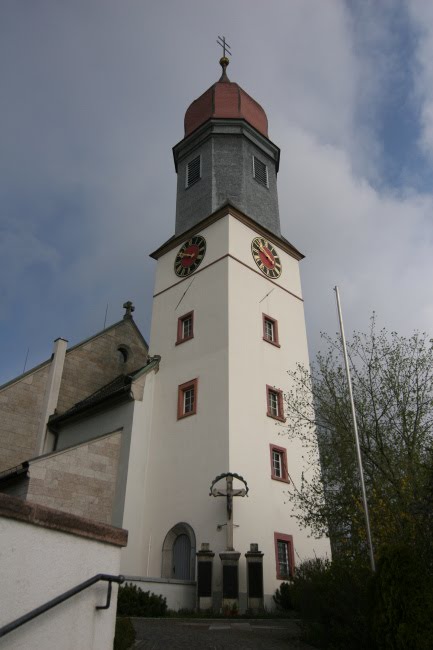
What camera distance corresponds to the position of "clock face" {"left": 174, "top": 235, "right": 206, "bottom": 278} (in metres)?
25.9

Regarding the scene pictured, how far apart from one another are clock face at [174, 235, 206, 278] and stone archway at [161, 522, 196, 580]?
11.6 meters

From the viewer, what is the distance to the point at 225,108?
3095cm

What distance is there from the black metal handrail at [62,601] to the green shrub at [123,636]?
2995 millimetres

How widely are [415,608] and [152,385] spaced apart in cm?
1671

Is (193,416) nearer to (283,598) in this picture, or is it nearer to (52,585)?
(283,598)

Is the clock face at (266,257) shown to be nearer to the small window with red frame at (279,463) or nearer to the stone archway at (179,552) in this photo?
the small window with red frame at (279,463)

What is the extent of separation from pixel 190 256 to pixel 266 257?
11.6ft

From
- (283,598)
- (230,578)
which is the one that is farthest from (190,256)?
(283,598)

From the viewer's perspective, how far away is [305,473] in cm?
2144

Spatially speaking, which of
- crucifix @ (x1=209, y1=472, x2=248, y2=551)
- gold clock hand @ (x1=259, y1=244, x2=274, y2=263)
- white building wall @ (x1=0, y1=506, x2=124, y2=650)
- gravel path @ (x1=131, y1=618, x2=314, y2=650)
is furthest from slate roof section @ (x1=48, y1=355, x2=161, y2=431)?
white building wall @ (x1=0, y1=506, x2=124, y2=650)

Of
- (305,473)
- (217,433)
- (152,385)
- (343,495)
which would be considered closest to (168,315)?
(152,385)

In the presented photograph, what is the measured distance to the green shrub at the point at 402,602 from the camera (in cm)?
729

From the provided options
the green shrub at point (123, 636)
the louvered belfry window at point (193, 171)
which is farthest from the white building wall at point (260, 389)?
the green shrub at point (123, 636)

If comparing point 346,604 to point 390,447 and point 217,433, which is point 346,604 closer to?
point 390,447
